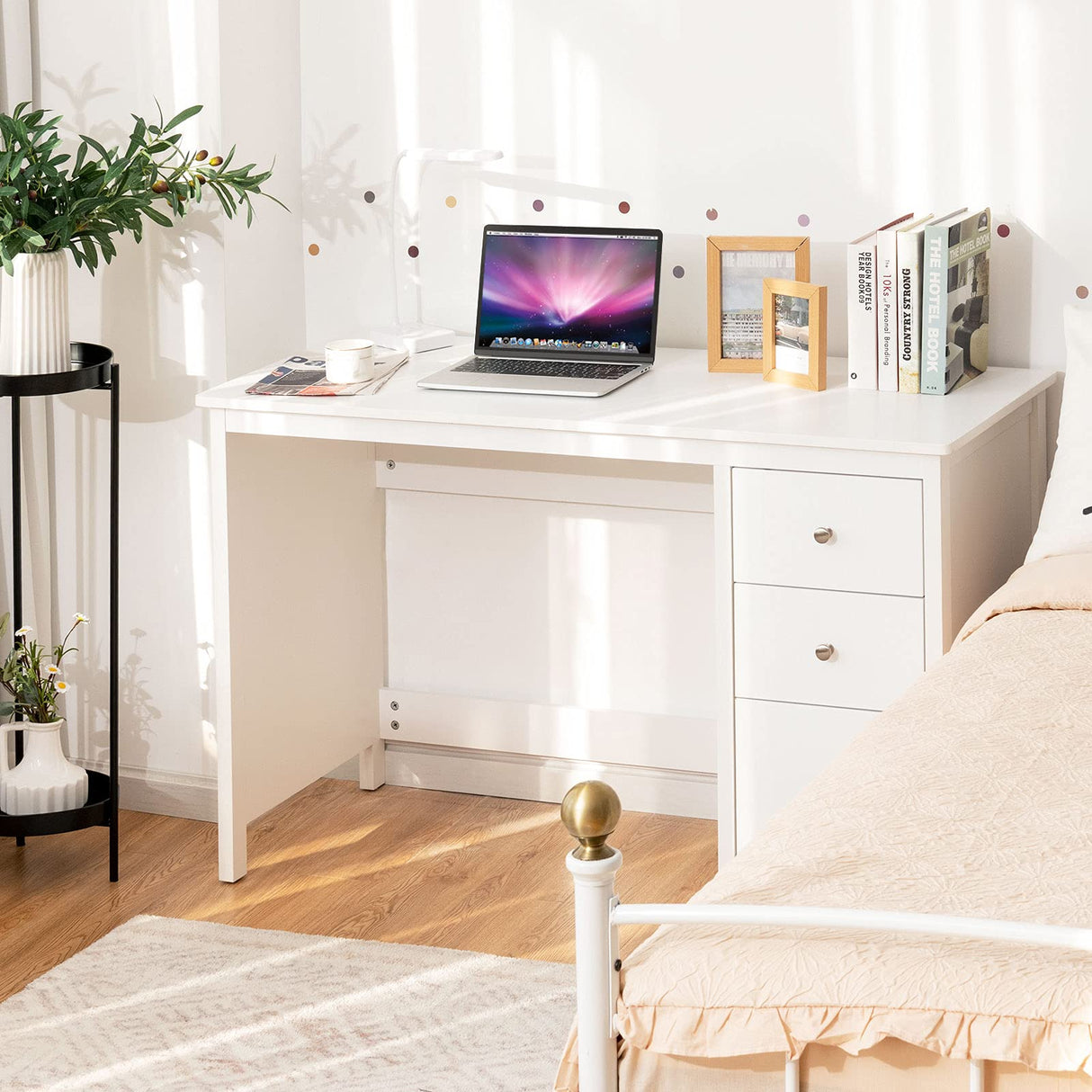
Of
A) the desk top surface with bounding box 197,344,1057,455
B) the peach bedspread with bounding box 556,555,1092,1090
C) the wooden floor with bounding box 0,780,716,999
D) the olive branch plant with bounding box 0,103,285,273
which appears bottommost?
the wooden floor with bounding box 0,780,716,999

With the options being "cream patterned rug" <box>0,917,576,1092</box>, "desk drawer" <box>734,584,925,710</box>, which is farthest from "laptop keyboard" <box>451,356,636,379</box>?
"cream patterned rug" <box>0,917,576,1092</box>

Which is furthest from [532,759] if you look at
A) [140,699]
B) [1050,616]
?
[1050,616]

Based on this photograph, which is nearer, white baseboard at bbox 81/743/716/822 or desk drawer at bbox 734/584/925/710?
desk drawer at bbox 734/584/925/710

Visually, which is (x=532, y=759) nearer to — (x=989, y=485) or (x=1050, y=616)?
(x=989, y=485)

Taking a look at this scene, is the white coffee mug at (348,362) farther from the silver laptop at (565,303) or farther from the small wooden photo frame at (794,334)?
the small wooden photo frame at (794,334)

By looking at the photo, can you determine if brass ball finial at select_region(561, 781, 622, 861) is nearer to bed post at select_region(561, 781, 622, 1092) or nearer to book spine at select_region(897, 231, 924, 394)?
bed post at select_region(561, 781, 622, 1092)

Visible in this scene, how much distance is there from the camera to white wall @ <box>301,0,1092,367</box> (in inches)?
101

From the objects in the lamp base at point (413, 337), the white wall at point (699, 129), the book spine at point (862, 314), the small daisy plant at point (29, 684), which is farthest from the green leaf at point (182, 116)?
the book spine at point (862, 314)

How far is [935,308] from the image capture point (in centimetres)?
242

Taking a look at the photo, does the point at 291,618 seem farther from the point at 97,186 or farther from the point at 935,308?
the point at 935,308

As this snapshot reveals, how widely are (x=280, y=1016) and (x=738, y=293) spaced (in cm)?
127

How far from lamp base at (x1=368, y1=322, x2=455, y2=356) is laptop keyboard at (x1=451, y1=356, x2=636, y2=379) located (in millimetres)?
154

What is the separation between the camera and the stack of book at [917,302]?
2408 millimetres

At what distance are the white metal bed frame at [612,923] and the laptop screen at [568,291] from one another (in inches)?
62.1
